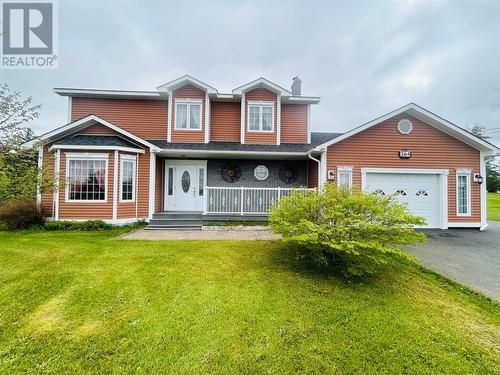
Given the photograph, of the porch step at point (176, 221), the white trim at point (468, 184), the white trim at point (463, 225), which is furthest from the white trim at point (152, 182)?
the white trim at point (468, 184)

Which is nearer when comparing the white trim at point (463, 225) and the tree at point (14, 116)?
the tree at point (14, 116)

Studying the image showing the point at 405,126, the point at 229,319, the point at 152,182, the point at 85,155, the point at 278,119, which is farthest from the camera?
the point at 278,119

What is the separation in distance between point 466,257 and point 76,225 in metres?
12.1

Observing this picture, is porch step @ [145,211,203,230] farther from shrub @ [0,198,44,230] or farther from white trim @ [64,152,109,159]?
shrub @ [0,198,44,230]

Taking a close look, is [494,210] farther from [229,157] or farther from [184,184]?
[184,184]

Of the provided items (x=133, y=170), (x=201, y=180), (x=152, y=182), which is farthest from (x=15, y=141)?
(x=201, y=180)

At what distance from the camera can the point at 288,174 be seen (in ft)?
34.2

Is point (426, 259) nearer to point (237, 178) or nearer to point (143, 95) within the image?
point (237, 178)

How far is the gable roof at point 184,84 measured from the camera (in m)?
9.98

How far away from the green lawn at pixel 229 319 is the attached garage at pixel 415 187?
5.06 m

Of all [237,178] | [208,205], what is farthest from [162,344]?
[237,178]

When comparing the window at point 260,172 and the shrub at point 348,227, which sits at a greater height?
the window at point 260,172

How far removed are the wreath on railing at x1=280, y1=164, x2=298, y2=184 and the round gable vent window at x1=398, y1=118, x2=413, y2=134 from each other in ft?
15.0

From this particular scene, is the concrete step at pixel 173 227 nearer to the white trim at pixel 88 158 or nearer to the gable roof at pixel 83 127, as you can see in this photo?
the white trim at pixel 88 158
